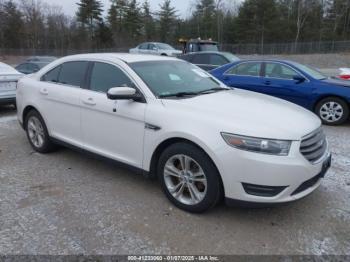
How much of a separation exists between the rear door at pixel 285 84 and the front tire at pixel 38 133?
4959 millimetres

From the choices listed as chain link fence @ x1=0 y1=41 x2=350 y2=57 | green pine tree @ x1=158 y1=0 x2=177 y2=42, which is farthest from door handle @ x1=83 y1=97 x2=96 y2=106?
green pine tree @ x1=158 y1=0 x2=177 y2=42

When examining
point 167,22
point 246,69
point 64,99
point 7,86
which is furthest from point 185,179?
point 167,22

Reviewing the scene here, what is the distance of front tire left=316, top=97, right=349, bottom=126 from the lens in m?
6.90

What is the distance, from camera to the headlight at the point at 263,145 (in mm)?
2861

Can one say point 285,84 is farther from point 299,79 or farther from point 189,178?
point 189,178

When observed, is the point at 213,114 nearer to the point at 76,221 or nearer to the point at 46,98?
the point at 76,221

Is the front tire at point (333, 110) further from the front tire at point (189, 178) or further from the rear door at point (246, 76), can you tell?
the front tire at point (189, 178)

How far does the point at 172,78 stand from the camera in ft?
13.2

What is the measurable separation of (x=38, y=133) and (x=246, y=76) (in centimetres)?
504

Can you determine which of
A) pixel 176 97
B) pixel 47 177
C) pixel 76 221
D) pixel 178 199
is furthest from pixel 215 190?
pixel 47 177

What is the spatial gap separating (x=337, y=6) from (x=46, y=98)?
61.2 metres

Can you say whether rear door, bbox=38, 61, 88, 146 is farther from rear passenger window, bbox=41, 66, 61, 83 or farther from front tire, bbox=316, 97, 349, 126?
front tire, bbox=316, 97, 349, 126

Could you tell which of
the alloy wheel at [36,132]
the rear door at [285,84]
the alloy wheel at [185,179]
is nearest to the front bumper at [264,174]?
the alloy wheel at [185,179]

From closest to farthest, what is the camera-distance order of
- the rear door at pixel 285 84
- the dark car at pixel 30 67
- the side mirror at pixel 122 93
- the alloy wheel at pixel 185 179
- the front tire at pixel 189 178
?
1. the front tire at pixel 189 178
2. the alloy wheel at pixel 185 179
3. the side mirror at pixel 122 93
4. the rear door at pixel 285 84
5. the dark car at pixel 30 67
